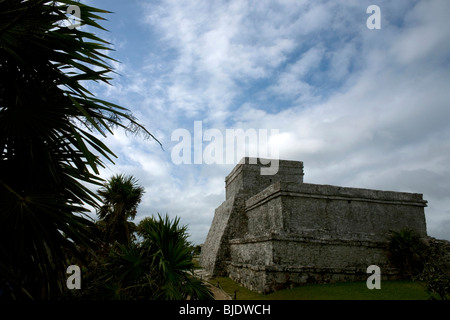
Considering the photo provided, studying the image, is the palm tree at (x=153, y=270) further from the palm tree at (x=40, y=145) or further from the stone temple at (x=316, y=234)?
the stone temple at (x=316, y=234)

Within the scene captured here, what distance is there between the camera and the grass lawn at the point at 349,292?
6723 millimetres

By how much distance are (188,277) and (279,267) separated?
4779 millimetres

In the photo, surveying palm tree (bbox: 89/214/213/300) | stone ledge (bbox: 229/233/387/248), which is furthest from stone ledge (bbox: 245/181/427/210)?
palm tree (bbox: 89/214/213/300)

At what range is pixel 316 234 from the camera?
9.68 m

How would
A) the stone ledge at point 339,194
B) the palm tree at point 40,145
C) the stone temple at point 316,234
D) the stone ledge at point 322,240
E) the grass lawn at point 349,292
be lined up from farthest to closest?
1. the stone ledge at point 339,194
2. the stone ledge at point 322,240
3. the stone temple at point 316,234
4. the grass lawn at point 349,292
5. the palm tree at point 40,145

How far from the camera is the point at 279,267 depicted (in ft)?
28.1

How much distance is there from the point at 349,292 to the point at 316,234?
2574 mm

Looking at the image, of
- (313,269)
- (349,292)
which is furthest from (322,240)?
(349,292)

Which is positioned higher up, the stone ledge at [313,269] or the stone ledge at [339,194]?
the stone ledge at [339,194]

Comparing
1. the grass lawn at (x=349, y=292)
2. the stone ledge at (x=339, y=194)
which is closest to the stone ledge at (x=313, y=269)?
the grass lawn at (x=349, y=292)

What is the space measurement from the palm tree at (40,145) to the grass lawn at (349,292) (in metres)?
5.73

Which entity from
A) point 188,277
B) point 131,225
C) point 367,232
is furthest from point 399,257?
point 131,225

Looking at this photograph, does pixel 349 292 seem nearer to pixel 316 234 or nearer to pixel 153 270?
pixel 316 234
